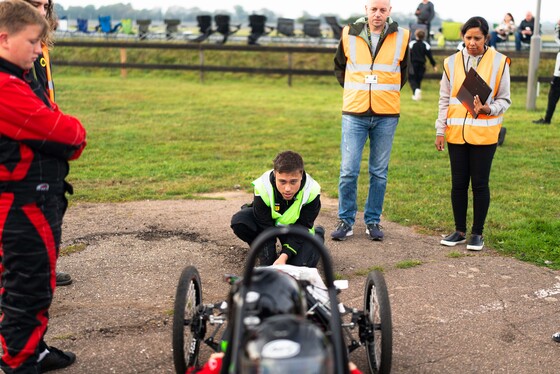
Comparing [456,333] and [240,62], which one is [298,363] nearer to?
[456,333]

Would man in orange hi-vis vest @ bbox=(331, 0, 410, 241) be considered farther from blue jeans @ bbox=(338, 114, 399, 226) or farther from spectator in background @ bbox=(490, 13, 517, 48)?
spectator in background @ bbox=(490, 13, 517, 48)

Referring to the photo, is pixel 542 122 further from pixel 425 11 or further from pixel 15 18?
pixel 15 18

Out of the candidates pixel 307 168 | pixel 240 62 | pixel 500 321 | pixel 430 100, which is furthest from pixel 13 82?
pixel 240 62

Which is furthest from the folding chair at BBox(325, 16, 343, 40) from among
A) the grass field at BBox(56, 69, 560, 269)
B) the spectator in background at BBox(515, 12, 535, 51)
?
the grass field at BBox(56, 69, 560, 269)

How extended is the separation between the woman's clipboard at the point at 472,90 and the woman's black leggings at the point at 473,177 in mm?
372

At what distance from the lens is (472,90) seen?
22.0 feet

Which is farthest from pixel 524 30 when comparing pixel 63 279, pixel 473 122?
pixel 63 279

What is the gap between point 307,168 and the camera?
35.9 feet

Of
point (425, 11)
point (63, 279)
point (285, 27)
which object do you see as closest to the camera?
point (63, 279)

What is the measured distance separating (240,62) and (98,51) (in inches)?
281

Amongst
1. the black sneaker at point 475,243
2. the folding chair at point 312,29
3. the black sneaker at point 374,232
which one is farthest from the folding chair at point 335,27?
the black sneaker at point 475,243

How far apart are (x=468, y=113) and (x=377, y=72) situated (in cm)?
101

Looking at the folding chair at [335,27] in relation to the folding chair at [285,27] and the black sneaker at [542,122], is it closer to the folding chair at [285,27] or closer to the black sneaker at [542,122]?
the folding chair at [285,27]

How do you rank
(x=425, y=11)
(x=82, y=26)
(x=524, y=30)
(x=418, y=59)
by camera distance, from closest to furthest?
(x=418, y=59) < (x=425, y=11) < (x=524, y=30) < (x=82, y=26)
